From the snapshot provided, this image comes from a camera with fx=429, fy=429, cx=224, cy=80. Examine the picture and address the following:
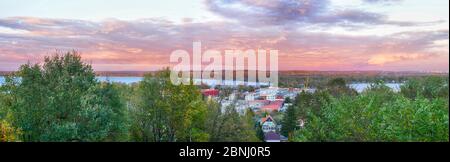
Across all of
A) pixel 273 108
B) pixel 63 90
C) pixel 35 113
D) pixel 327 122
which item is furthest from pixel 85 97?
pixel 327 122

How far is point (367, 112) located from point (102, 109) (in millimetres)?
4867

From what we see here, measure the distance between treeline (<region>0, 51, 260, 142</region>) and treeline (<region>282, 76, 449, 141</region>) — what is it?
1136 mm

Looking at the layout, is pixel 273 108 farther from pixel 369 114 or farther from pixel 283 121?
pixel 369 114

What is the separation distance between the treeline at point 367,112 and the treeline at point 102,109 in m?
1.14

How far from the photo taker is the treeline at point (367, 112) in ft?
18.7

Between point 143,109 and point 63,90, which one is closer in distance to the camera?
point 63,90

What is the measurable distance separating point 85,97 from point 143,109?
5.32ft

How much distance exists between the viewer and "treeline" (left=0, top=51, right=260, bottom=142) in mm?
7655

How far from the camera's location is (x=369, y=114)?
702 cm

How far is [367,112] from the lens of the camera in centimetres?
710

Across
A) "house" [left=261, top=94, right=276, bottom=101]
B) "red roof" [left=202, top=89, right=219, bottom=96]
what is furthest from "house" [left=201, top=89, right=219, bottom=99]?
"house" [left=261, top=94, right=276, bottom=101]

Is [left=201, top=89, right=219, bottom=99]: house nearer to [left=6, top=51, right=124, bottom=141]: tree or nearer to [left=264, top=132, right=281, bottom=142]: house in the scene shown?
[left=264, top=132, right=281, bottom=142]: house
